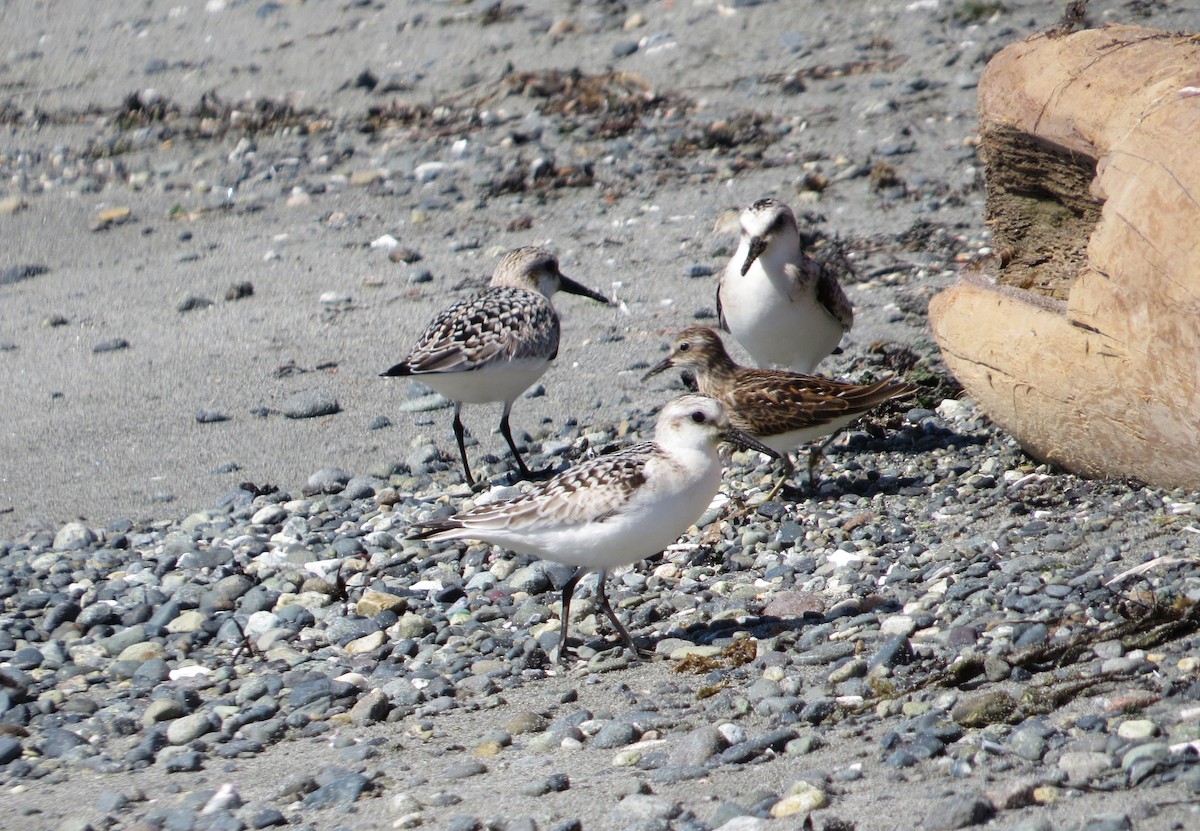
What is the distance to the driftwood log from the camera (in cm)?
538

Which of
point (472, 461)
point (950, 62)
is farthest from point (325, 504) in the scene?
point (950, 62)

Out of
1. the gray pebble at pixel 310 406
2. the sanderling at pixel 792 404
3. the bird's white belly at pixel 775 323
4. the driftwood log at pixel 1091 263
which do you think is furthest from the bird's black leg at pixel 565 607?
the gray pebble at pixel 310 406

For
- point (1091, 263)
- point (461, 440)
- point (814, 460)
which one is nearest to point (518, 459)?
point (461, 440)

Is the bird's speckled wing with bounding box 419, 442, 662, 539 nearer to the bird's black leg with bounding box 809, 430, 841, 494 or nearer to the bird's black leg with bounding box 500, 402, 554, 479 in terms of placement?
the bird's black leg with bounding box 809, 430, 841, 494

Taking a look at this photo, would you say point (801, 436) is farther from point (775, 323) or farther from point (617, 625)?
A: point (617, 625)

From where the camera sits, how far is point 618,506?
17.5 ft

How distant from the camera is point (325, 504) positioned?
295 inches

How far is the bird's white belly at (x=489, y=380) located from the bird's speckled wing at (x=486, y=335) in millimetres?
48

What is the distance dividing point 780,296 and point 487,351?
61.3 inches

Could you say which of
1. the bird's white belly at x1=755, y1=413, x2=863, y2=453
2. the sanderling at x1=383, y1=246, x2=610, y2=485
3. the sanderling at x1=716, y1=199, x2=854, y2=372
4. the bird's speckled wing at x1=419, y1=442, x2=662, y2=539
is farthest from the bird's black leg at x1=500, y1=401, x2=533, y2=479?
the bird's speckled wing at x1=419, y1=442, x2=662, y2=539

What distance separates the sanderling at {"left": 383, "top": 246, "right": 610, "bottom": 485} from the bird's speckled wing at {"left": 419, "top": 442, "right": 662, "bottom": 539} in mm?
1961

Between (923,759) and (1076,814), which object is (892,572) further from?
(1076,814)

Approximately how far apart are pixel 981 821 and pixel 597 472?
2183mm

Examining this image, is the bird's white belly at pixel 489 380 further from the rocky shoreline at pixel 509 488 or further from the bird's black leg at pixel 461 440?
the rocky shoreline at pixel 509 488
